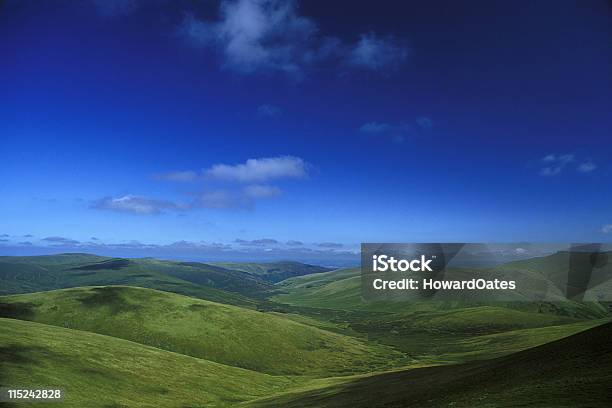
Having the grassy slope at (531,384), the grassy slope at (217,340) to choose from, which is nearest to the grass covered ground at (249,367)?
the grassy slope at (531,384)

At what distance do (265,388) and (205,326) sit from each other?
80617 mm

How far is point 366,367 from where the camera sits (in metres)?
172

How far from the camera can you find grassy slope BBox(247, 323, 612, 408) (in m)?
34.1

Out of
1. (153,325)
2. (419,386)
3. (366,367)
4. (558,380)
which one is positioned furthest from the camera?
(153,325)

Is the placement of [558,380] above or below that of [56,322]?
above

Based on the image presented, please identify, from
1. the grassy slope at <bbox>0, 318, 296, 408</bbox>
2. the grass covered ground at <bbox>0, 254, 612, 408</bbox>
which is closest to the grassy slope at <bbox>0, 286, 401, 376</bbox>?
the grass covered ground at <bbox>0, 254, 612, 408</bbox>

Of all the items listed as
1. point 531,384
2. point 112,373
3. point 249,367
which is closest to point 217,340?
point 249,367

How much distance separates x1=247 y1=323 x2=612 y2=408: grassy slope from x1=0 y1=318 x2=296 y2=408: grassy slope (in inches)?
1705

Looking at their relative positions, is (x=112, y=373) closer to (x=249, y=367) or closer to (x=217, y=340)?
(x=249, y=367)

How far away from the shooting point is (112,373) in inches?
3957

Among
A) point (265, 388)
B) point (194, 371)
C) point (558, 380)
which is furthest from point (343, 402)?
point (194, 371)

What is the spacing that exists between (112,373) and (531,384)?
95743mm

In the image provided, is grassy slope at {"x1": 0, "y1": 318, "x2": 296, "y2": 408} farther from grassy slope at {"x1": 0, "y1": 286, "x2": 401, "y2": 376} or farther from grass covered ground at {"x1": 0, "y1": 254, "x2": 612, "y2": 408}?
grassy slope at {"x1": 0, "y1": 286, "x2": 401, "y2": 376}

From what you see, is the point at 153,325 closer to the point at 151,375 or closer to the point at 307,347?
the point at 307,347
